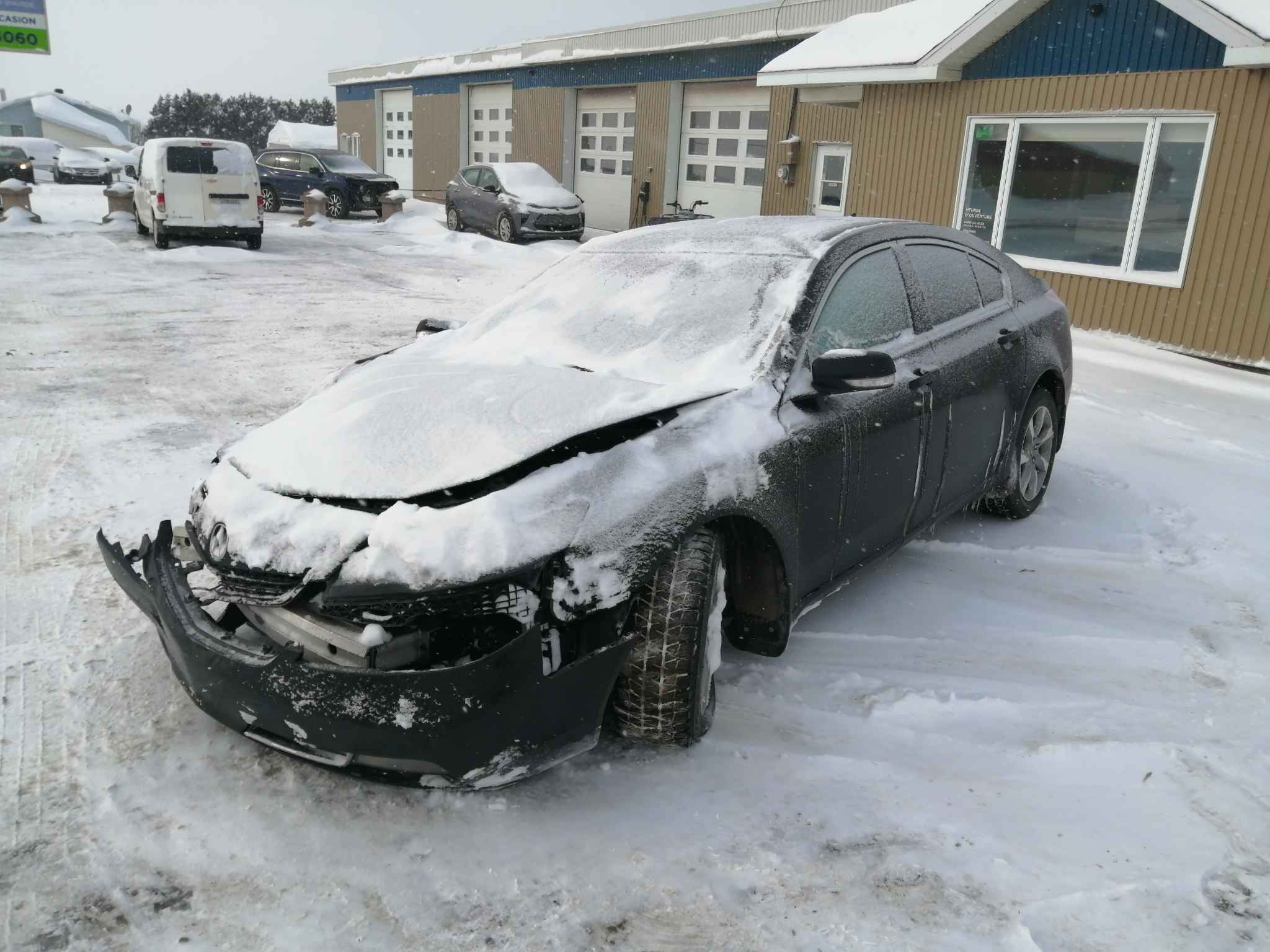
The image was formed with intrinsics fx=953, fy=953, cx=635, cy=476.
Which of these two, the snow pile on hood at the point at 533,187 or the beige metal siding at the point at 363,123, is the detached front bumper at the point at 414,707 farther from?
the beige metal siding at the point at 363,123

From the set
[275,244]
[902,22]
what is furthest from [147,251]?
[902,22]

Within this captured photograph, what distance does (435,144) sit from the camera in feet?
97.5

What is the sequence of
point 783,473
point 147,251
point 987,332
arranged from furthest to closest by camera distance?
point 147,251 → point 987,332 → point 783,473

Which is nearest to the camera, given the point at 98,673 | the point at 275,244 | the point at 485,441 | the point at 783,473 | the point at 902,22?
the point at 485,441

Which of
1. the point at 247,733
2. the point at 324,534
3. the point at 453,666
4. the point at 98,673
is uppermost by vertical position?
the point at 324,534

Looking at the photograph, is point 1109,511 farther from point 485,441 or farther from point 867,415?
point 485,441

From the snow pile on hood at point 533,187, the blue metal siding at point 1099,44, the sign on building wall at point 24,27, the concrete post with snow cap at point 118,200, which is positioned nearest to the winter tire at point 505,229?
the snow pile on hood at point 533,187

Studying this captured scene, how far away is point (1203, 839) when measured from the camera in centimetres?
251

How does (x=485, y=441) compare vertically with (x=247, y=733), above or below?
above

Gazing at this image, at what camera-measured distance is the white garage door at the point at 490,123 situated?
26.2 meters

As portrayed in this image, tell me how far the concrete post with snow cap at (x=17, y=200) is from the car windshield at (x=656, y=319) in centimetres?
1844

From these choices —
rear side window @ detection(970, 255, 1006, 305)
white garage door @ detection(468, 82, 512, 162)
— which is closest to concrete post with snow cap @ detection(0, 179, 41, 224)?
white garage door @ detection(468, 82, 512, 162)

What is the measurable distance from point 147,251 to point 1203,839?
54.4 ft

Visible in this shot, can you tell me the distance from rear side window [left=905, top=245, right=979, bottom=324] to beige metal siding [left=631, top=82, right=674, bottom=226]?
1643cm
